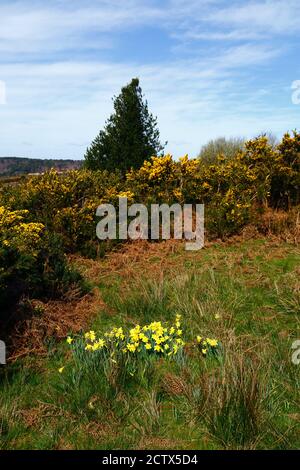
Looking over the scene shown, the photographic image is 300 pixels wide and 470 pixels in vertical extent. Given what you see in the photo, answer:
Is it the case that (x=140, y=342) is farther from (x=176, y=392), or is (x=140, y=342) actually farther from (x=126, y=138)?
(x=126, y=138)

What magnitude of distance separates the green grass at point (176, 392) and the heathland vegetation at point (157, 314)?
1 centimetres

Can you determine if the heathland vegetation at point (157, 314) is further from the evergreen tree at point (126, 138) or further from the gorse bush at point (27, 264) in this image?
the evergreen tree at point (126, 138)

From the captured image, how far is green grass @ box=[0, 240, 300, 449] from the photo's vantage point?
3037 millimetres

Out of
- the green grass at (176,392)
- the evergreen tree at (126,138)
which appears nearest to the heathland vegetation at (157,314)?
the green grass at (176,392)

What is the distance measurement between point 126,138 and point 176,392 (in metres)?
10.4

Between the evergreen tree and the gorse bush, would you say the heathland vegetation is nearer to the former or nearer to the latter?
the gorse bush

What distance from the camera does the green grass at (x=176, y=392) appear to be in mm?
3037

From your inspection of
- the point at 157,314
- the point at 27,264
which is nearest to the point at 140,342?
the point at 157,314

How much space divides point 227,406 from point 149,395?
25.1 inches

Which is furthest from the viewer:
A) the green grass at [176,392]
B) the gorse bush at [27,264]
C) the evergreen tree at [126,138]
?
the evergreen tree at [126,138]

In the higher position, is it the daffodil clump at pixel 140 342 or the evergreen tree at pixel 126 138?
the evergreen tree at pixel 126 138

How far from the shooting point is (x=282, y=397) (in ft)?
11.2

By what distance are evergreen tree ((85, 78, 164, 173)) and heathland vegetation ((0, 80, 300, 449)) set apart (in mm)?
3753
